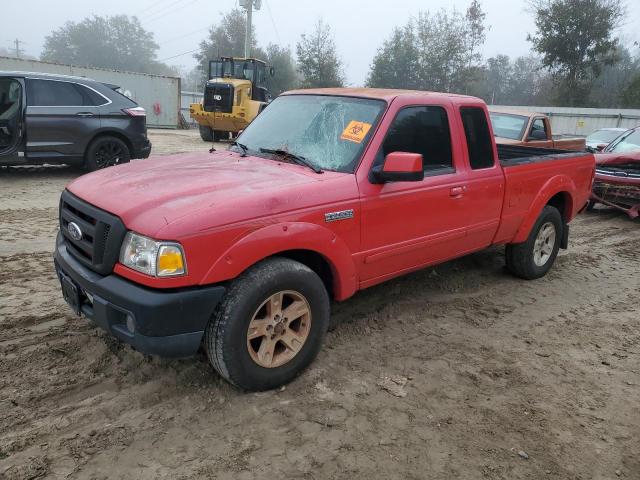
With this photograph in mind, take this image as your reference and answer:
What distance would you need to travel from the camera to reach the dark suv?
8.70 metres

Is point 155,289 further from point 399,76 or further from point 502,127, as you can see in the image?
point 399,76

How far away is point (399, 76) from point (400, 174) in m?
50.6

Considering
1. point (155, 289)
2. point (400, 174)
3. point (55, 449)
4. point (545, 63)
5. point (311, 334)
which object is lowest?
point (55, 449)

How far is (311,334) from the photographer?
3412mm

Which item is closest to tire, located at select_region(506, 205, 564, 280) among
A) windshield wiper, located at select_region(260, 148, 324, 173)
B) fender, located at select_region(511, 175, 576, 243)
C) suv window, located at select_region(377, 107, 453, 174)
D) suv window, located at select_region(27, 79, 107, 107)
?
fender, located at select_region(511, 175, 576, 243)

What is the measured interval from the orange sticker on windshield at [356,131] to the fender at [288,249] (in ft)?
2.60

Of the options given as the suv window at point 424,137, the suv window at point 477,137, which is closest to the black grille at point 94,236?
the suv window at point 424,137

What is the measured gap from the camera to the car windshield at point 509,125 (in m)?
9.98

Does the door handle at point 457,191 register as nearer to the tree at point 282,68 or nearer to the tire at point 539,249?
the tire at point 539,249

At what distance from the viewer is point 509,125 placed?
33.5 ft

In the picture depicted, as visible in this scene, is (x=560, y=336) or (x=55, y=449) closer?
(x=55, y=449)

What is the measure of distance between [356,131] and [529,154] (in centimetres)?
343

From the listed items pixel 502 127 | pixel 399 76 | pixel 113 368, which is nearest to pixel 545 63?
pixel 399 76

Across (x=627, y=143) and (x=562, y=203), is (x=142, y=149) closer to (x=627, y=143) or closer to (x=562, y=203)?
(x=562, y=203)
